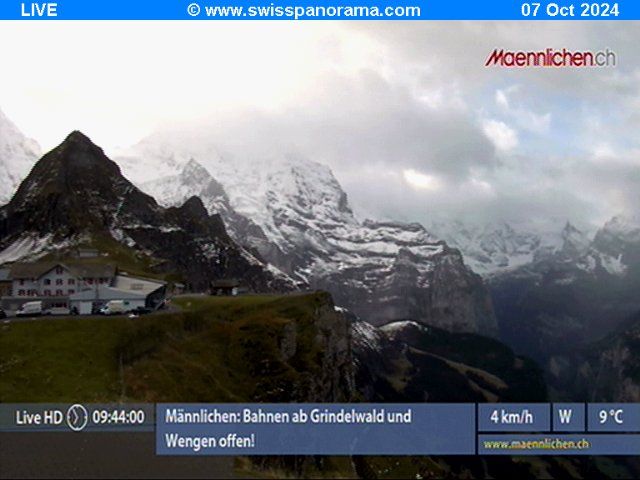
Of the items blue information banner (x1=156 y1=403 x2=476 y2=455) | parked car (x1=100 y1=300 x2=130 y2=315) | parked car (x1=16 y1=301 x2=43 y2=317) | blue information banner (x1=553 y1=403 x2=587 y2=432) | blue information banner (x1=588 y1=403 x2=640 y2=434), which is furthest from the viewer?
parked car (x1=16 y1=301 x2=43 y2=317)

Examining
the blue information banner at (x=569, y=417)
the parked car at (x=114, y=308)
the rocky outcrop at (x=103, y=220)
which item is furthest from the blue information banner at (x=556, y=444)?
the rocky outcrop at (x=103, y=220)

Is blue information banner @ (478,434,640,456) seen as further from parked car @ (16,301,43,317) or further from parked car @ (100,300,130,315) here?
parked car @ (16,301,43,317)

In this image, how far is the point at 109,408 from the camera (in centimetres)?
2900

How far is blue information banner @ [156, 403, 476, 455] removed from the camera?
86.4 ft

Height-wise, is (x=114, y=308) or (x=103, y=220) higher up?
(x=103, y=220)

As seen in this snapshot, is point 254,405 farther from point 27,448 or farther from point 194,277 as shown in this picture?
point 194,277

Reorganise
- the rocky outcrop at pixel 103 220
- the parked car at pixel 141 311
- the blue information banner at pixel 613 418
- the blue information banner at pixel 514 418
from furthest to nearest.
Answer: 1. the rocky outcrop at pixel 103 220
2. the parked car at pixel 141 311
3. the blue information banner at pixel 613 418
4. the blue information banner at pixel 514 418

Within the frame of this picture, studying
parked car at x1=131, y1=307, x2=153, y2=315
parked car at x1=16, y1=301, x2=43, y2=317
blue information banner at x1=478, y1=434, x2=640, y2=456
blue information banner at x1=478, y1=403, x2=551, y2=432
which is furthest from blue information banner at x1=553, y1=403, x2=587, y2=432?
parked car at x1=16, y1=301, x2=43, y2=317

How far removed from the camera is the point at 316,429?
26.9 metres

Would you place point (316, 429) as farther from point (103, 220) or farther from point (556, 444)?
point (103, 220)

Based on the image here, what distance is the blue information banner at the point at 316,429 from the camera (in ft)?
86.4

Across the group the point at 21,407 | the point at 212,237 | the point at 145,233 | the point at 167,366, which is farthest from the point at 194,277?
the point at 21,407

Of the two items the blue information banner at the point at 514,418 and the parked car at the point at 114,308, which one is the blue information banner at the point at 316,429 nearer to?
the blue information banner at the point at 514,418

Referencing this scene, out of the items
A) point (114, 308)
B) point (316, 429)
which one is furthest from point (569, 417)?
point (114, 308)
